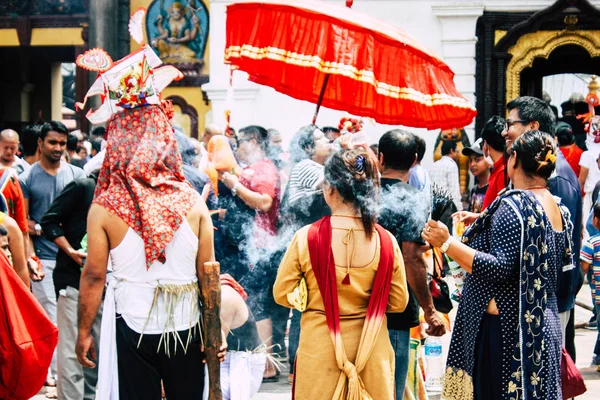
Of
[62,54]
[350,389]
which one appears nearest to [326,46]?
[350,389]

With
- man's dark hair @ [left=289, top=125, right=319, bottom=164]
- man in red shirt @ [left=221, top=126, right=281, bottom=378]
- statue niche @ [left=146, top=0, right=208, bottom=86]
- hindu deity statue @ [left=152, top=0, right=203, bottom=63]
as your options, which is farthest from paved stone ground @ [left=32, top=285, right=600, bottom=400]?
hindu deity statue @ [left=152, top=0, right=203, bottom=63]

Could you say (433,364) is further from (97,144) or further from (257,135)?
(97,144)

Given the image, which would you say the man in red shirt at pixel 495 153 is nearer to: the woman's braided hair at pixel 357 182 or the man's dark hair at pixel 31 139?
the woman's braided hair at pixel 357 182

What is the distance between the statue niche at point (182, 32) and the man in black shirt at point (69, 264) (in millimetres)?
10268

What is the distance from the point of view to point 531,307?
4.01 metres

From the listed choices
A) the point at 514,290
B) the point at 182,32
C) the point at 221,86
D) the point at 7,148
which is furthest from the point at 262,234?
the point at 182,32

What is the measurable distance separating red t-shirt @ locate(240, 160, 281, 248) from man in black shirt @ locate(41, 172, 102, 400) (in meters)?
1.54

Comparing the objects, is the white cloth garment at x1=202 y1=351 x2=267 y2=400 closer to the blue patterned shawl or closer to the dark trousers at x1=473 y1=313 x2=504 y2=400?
the dark trousers at x1=473 y1=313 x2=504 y2=400

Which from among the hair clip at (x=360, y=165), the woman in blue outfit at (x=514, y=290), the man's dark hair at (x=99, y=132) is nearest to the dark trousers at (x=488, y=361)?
the woman in blue outfit at (x=514, y=290)

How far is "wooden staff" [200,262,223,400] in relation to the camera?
13.3 feet

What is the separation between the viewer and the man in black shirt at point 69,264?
5652mm

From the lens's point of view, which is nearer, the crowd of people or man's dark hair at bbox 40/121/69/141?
the crowd of people

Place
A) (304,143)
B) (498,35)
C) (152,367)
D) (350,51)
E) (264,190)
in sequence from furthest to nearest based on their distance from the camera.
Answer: (498,35), (264,190), (304,143), (350,51), (152,367)

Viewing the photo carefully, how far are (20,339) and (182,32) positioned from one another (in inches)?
467
